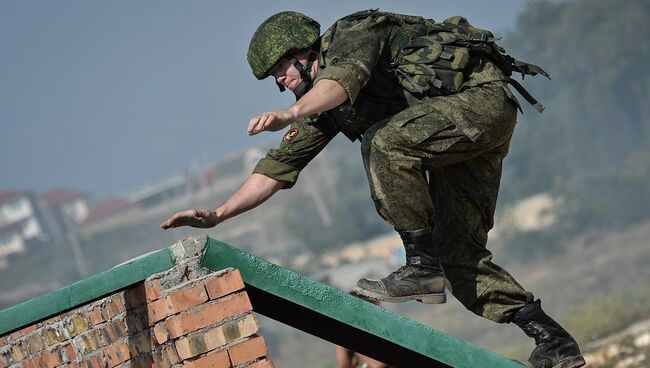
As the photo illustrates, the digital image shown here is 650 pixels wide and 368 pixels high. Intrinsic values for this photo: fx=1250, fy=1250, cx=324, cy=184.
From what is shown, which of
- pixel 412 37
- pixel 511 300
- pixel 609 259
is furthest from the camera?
pixel 609 259

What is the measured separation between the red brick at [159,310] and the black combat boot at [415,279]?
3.44ft

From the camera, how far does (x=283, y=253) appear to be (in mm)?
78500

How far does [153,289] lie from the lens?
4.14 meters

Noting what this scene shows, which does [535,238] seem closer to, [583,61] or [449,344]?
[583,61]

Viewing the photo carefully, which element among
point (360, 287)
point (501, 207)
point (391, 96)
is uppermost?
point (501, 207)

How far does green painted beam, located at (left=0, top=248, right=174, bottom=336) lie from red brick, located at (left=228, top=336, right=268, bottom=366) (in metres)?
0.35

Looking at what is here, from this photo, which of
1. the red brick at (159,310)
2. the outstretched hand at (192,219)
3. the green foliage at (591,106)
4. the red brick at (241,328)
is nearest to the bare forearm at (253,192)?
the outstretched hand at (192,219)

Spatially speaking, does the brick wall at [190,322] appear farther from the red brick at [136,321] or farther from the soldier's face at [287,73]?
the soldier's face at [287,73]

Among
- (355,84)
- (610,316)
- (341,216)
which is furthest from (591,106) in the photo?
(355,84)

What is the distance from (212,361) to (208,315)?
0.15 meters

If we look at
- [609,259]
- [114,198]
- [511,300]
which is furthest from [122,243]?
[511,300]

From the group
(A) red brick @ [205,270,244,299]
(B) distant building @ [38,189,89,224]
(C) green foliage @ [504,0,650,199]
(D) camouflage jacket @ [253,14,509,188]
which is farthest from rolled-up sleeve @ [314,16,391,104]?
(B) distant building @ [38,189,89,224]

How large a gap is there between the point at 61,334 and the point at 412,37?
71.9 inches

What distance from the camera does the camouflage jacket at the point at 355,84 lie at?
15.5ft
